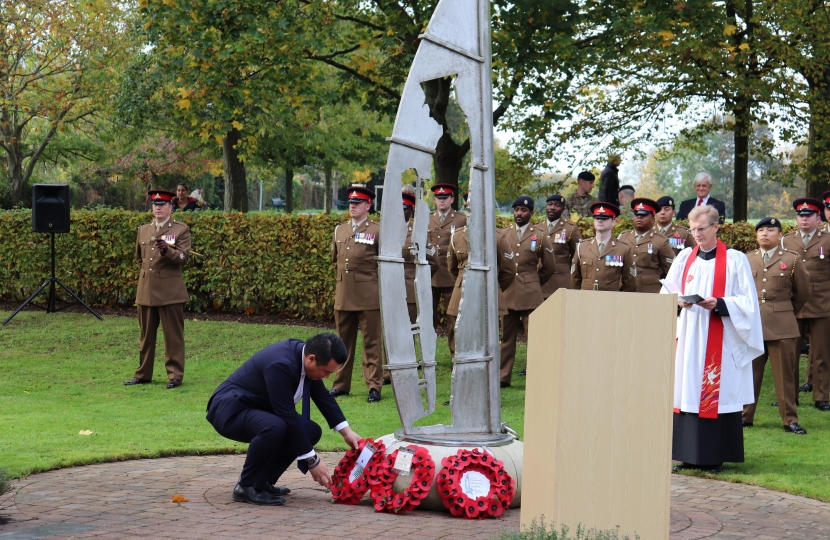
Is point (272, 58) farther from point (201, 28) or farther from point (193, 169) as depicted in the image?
point (193, 169)

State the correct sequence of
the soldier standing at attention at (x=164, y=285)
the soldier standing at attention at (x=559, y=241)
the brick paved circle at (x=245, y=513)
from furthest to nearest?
the soldier standing at attention at (x=559, y=241), the soldier standing at attention at (x=164, y=285), the brick paved circle at (x=245, y=513)

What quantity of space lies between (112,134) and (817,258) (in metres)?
23.0

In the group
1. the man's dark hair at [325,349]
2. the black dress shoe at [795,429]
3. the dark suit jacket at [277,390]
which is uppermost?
the man's dark hair at [325,349]

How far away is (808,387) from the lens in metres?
12.6

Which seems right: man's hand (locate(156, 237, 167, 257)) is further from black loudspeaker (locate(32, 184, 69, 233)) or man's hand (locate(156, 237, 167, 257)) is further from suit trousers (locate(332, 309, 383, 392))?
black loudspeaker (locate(32, 184, 69, 233))

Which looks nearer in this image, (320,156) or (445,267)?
(445,267)

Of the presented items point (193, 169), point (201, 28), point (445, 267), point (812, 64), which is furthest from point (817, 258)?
point (193, 169)

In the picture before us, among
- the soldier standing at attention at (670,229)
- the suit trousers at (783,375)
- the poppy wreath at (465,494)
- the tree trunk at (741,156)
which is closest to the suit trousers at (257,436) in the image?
the poppy wreath at (465,494)

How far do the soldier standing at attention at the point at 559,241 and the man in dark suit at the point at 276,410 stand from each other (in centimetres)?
642

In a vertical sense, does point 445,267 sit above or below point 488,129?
below

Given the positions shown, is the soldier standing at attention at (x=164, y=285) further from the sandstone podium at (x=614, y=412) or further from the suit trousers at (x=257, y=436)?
the sandstone podium at (x=614, y=412)

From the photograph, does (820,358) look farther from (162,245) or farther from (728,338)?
(162,245)

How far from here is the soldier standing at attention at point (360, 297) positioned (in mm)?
11789

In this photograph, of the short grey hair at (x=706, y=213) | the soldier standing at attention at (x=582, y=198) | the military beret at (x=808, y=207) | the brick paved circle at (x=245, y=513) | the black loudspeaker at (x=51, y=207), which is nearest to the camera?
the brick paved circle at (x=245, y=513)
